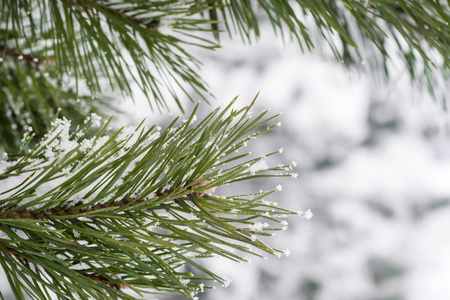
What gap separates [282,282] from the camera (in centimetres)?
288

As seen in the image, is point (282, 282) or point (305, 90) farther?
point (305, 90)

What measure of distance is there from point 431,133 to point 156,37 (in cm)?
309

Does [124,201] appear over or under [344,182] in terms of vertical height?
under

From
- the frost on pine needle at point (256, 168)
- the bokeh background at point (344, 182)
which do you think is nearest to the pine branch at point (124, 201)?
the frost on pine needle at point (256, 168)

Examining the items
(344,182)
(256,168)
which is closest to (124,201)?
(256,168)

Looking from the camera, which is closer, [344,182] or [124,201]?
[124,201]

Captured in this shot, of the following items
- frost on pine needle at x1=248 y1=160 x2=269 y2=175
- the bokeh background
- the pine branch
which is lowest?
the pine branch

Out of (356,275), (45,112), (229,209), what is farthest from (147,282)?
(356,275)

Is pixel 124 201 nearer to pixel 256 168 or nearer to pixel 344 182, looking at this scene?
pixel 256 168

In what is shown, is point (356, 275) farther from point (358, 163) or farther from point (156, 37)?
point (156, 37)

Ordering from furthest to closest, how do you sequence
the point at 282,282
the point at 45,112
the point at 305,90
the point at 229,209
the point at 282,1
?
the point at 305,90 → the point at 282,282 → the point at 45,112 → the point at 282,1 → the point at 229,209

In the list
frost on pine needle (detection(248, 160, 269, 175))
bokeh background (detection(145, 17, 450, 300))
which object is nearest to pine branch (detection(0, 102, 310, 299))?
frost on pine needle (detection(248, 160, 269, 175))

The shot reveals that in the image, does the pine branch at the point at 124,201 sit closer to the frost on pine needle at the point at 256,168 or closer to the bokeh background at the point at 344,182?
the frost on pine needle at the point at 256,168

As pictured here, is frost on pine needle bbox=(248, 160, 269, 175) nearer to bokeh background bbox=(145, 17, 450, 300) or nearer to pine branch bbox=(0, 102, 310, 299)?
pine branch bbox=(0, 102, 310, 299)
